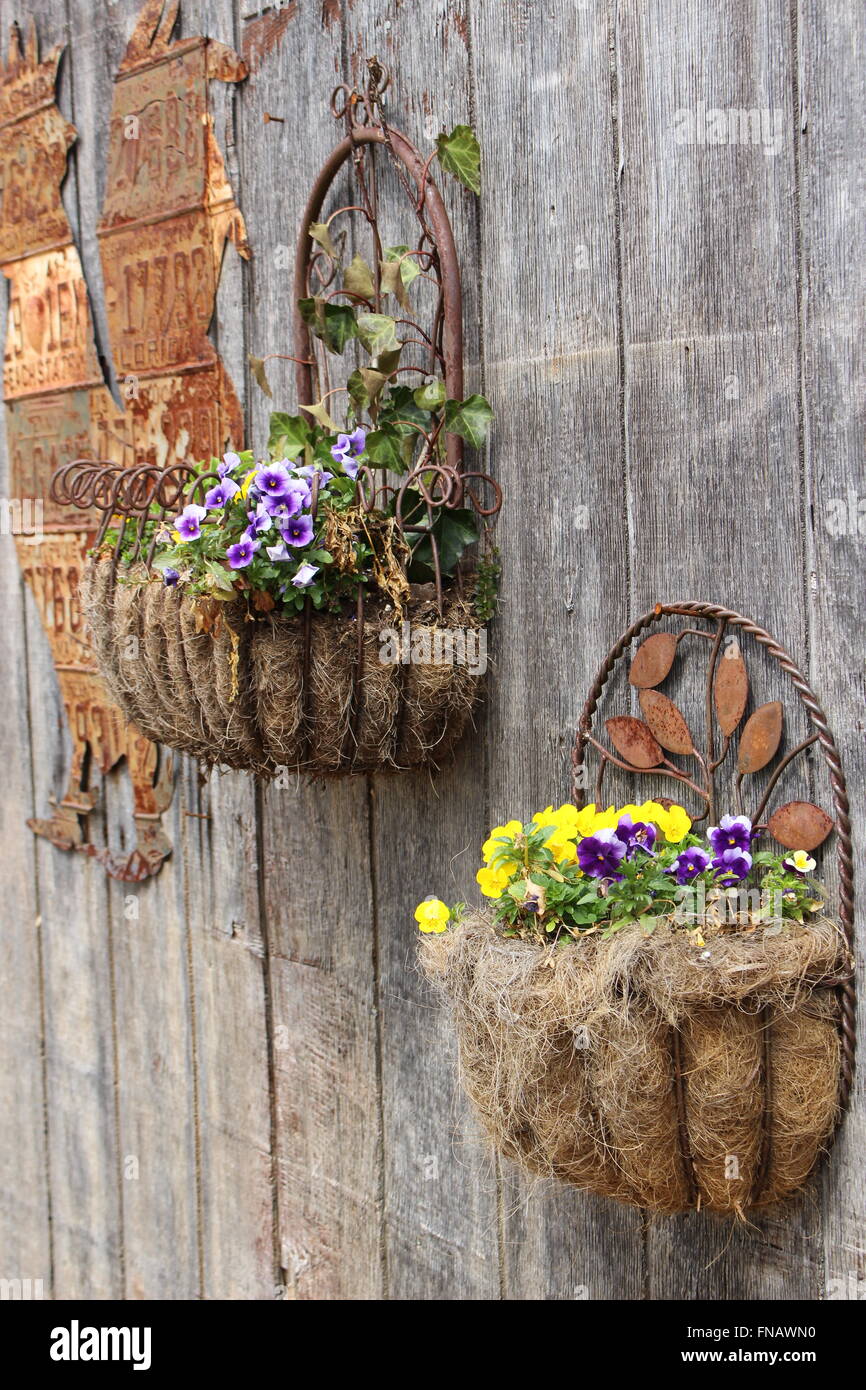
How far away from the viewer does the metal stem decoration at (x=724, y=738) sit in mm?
1229

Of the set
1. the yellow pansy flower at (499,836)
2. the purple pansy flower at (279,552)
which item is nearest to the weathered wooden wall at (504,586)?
the yellow pansy flower at (499,836)

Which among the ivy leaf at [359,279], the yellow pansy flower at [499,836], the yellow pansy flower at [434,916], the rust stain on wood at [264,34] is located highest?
the rust stain on wood at [264,34]

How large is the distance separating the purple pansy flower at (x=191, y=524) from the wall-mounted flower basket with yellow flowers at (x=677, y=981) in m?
0.45

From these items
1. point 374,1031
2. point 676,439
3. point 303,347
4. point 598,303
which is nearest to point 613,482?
point 676,439

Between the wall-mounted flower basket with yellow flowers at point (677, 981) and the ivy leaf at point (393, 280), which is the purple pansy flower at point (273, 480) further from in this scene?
the wall-mounted flower basket with yellow flowers at point (677, 981)

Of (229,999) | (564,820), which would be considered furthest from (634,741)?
(229,999)

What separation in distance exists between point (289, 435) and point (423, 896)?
2.00 ft

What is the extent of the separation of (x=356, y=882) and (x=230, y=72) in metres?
1.15

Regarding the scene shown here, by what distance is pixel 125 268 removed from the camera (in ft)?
6.72

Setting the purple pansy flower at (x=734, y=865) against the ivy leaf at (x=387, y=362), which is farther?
the ivy leaf at (x=387, y=362)

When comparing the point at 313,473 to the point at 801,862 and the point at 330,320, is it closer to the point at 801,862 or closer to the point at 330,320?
the point at 330,320

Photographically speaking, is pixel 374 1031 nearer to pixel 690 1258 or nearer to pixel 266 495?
pixel 690 1258

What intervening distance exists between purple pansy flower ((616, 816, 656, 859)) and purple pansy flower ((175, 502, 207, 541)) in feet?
1.75

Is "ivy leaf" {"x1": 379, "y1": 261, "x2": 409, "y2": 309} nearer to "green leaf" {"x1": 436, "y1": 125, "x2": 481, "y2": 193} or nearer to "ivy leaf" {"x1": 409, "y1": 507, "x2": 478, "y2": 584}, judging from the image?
"green leaf" {"x1": 436, "y1": 125, "x2": 481, "y2": 193}
